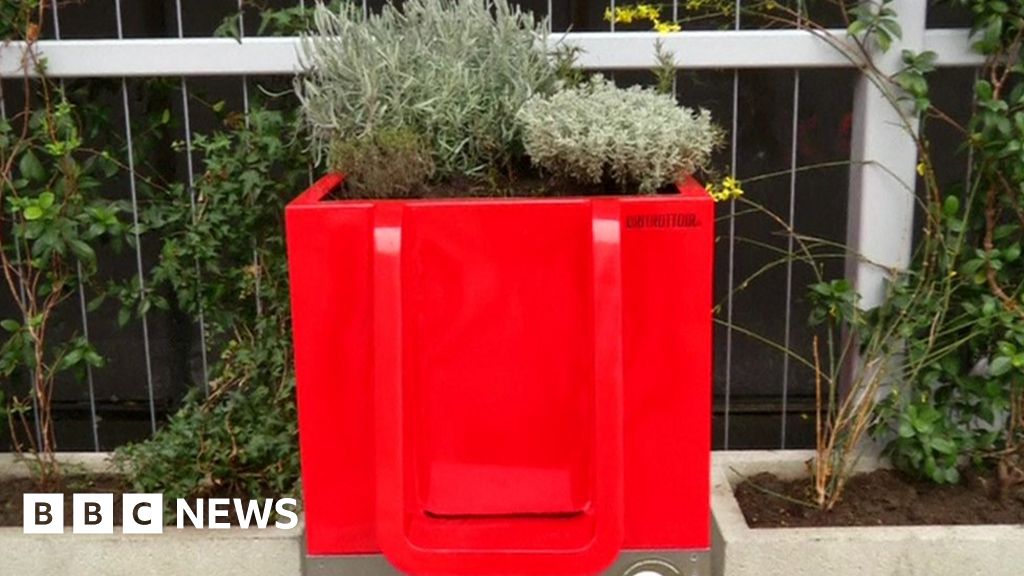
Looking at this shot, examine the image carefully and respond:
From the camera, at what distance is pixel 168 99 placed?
12.7ft

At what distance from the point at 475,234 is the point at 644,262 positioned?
35cm

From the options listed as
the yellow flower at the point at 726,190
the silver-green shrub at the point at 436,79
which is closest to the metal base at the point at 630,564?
the silver-green shrub at the point at 436,79

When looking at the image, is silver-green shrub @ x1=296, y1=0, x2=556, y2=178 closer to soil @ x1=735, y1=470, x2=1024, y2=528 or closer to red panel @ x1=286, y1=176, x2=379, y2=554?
red panel @ x1=286, y1=176, x2=379, y2=554

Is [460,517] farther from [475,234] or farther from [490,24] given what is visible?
[490,24]

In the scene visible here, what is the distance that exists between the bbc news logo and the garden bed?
121 centimetres

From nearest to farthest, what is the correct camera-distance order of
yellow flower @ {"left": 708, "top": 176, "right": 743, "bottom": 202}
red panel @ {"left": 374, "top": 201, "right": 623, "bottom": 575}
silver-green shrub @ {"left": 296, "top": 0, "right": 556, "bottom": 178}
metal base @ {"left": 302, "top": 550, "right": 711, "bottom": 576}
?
1. red panel @ {"left": 374, "top": 201, "right": 623, "bottom": 575}
2. metal base @ {"left": 302, "top": 550, "right": 711, "bottom": 576}
3. silver-green shrub @ {"left": 296, "top": 0, "right": 556, "bottom": 178}
4. yellow flower @ {"left": 708, "top": 176, "right": 743, "bottom": 202}

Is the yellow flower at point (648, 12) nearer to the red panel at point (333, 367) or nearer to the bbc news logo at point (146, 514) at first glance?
the red panel at point (333, 367)

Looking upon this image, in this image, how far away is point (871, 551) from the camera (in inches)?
126

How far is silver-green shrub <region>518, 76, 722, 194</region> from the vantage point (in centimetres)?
266

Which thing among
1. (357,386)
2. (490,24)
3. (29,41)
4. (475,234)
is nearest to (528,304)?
(475,234)

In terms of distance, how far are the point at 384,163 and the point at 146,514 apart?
4.40 feet

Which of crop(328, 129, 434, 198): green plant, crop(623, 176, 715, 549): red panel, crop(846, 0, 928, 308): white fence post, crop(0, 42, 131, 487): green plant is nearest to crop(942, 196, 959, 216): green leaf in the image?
crop(846, 0, 928, 308): white fence post

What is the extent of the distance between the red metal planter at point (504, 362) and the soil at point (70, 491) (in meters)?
1.04

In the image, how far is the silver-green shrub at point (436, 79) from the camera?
2.91m
